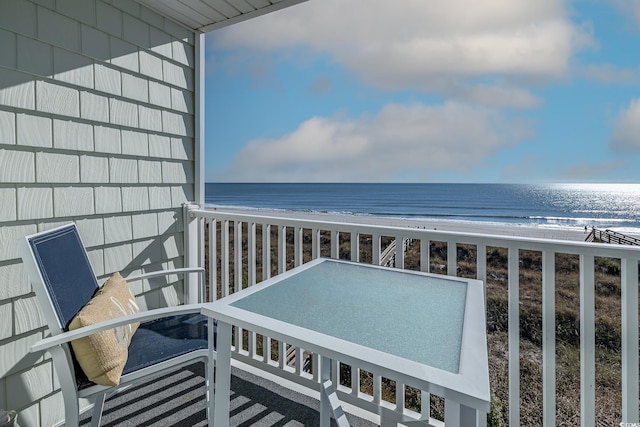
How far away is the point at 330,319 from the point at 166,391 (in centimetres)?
180

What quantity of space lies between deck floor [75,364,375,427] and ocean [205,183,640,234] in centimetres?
1724

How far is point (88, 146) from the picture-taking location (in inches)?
A: 82.7

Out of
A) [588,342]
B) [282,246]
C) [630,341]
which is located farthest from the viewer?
[282,246]

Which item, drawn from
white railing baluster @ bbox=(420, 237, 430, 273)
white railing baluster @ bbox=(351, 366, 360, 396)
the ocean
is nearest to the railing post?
white railing baluster @ bbox=(351, 366, 360, 396)

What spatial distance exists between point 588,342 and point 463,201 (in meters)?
23.9

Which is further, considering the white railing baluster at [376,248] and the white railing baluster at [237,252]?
the white railing baluster at [237,252]

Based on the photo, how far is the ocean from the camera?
1812 cm

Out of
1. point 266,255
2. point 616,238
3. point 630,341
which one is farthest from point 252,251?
point 616,238

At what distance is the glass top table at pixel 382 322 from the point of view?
766mm

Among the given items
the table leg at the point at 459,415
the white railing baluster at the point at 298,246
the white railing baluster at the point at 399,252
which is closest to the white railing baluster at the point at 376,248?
the white railing baluster at the point at 399,252

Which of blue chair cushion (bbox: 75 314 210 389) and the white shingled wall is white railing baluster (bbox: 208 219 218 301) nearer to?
the white shingled wall

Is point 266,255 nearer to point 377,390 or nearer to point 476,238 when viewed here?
point 377,390

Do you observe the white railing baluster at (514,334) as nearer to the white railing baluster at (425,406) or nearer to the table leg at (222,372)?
the white railing baluster at (425,406)

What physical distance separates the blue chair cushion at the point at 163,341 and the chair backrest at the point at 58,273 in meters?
0.26
